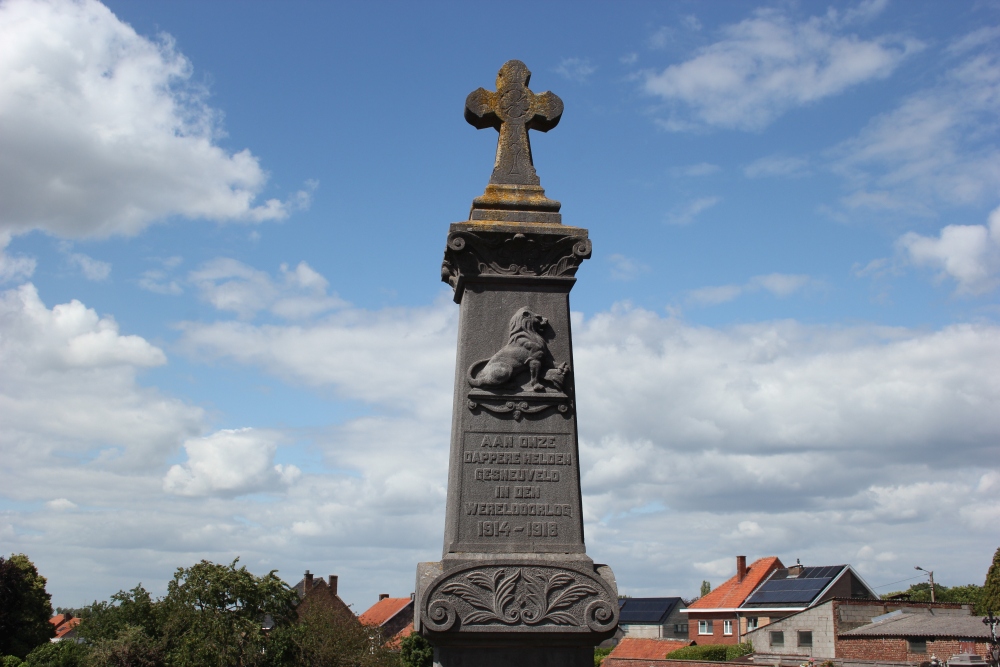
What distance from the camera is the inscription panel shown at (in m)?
8.23

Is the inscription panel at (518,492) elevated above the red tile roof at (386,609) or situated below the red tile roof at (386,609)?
above

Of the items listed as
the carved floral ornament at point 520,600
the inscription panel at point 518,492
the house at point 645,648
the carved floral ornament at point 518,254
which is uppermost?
the carved floral ornament at point 518,254

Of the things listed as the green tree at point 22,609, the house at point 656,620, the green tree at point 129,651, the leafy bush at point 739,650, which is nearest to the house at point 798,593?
the leafy bush at point 739,650

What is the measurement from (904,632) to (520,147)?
34254mm

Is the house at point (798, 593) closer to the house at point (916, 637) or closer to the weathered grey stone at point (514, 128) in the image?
the house at point (916, 637)

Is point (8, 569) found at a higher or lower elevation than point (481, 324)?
lower

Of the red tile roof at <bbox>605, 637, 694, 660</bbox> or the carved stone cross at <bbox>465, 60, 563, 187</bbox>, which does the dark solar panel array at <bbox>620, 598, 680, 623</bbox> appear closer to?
the red tile roof at <bbox>605, 637, 694, 660</bbox>

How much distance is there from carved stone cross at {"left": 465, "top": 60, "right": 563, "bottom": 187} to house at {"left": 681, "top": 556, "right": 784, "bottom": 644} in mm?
48024

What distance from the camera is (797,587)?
168 feet

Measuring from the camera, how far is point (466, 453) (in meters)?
8.41

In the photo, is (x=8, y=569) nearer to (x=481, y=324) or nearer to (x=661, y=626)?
(x=661, y=626)

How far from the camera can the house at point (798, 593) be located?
162 feet

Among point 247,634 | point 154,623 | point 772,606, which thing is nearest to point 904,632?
point 772,606

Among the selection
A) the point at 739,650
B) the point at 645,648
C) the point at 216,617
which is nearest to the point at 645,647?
the point at 645,648
